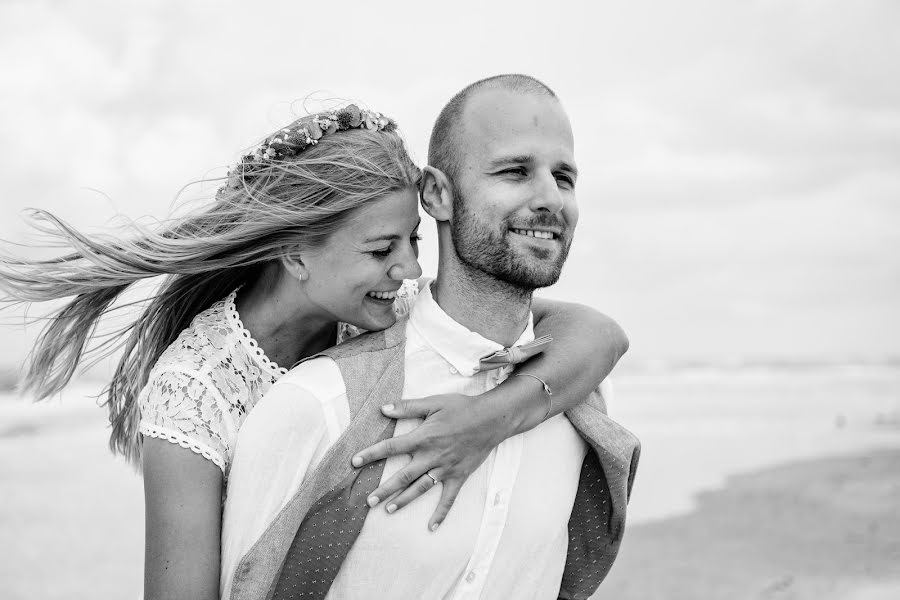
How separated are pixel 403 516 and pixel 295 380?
1.64 ft

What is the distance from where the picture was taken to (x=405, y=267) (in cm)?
312

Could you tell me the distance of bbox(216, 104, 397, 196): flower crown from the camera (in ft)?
10.2

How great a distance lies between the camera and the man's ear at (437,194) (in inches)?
117

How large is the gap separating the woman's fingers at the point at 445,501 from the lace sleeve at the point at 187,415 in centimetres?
67

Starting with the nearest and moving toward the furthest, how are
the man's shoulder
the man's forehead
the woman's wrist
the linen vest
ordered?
the linen vest < the man's shoulder < the woman's wrist < the man's forehead

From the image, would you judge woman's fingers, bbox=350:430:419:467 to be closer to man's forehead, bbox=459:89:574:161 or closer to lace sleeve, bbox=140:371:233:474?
lace sleeve, bbox=140:371:233:474

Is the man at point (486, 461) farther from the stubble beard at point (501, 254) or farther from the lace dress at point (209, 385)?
the lace dress at point (209, 385)

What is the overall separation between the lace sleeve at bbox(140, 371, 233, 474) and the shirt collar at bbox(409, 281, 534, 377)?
2.27 ft

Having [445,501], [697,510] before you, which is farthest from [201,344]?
[697,510]

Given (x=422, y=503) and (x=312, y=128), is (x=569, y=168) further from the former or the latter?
(x=422, y=503)

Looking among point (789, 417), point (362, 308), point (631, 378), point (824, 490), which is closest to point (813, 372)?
point (631, 378)

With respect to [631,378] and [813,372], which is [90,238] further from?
[813,372]

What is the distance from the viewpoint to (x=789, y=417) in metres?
16.5

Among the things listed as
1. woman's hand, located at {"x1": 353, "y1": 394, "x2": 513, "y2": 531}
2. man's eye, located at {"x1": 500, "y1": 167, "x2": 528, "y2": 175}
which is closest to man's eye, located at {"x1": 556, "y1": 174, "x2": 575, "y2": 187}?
man's eye, located at {"x1": 500, "y1": 167, "x2": 528, "y2": 175}
